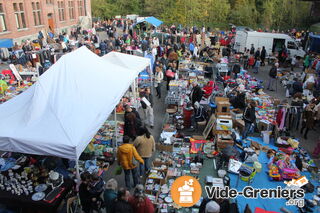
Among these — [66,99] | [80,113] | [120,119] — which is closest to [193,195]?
[80,113]

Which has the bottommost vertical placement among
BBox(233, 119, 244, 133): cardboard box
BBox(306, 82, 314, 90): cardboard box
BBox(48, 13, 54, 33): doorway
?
BBox(233, 119, 244, 133): cardboard box

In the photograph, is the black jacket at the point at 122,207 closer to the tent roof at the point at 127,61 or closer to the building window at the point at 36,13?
the tent roof at the point at 127,61

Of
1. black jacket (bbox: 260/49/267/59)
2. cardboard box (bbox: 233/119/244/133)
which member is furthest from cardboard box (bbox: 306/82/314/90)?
cardboard box (bbox: 233/119/244/133)

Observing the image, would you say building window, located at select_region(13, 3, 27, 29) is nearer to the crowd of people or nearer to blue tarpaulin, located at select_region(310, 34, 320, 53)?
the crowd of people

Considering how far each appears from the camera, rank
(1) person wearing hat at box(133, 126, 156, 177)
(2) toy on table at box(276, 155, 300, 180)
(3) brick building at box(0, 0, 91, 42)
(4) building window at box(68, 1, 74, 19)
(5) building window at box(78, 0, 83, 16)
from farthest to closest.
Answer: (5) building window at box(78, 0, 83, 16) < (4) building window at box(68, 1, 74, 19) < (3) brick building at box(0, 0, 91, 42) < (2) toy on table at box(276, 155, 300, 180) < (1) person wearing hat at box(133, 126, 156, 177)

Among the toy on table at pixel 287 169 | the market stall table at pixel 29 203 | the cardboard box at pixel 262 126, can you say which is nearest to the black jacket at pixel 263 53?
the cardboard box at pixel 262 126

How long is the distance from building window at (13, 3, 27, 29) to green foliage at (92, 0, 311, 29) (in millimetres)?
15203

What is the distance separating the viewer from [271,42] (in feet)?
63.0

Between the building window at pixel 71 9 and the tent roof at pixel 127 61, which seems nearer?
the tent roof at pixel 127 61

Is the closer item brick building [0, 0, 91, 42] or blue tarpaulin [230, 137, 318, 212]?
blue tarpaulin [230, 137, 318, 212]

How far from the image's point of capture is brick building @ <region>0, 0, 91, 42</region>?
2139 centimetres

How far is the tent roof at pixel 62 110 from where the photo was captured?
5.52m

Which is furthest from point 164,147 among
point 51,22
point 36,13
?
point 51,22

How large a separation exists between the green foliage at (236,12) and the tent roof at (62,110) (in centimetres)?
2398
